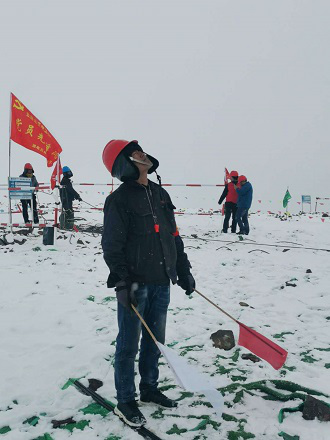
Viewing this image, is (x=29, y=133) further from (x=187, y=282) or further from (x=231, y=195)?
(x=187, y=282)

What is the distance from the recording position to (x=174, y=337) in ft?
13.6

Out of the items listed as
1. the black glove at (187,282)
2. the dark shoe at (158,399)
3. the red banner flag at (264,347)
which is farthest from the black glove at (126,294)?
the red banner flag at (264,347)

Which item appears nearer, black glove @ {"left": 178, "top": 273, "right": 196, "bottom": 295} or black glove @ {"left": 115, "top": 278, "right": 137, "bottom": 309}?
black glove @ {"left": 115, "top": 278, "right": 137, "bottom": 309}

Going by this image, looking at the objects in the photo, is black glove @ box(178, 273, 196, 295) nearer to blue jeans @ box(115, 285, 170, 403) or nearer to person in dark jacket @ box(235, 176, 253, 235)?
blue jeans @ box(115, 285, 170, 403)

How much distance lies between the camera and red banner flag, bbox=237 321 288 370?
9.18 feet

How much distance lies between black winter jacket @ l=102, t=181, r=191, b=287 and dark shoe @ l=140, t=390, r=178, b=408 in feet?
Result: 3.33

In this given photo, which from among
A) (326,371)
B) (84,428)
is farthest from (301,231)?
(84,428)

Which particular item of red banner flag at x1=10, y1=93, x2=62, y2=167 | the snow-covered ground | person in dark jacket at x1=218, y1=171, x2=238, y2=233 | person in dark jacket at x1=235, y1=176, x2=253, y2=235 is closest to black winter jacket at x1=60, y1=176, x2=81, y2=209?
red banner flag at x1=10, y1=93, x2=62, y2=167

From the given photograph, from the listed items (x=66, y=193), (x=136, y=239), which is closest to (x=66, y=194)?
(x=66, y=193)

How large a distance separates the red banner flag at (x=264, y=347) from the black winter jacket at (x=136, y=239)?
96 centimetres

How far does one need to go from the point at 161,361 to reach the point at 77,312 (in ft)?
5.88

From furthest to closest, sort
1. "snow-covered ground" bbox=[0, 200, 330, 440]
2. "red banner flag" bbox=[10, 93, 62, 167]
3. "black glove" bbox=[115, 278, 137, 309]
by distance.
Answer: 1. "red banner flag" bbox=[10, 93, 62, 167]
2. "snow-covered ground" bbox=[0, 200, 330, 440]
3. "black glove" bbox=[115, 278, 137, 309]

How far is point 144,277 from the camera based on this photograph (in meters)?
2.58

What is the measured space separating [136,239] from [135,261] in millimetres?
180
